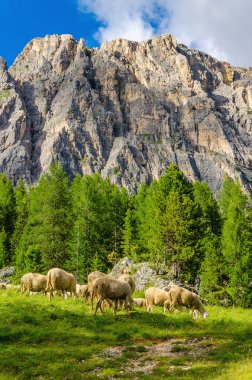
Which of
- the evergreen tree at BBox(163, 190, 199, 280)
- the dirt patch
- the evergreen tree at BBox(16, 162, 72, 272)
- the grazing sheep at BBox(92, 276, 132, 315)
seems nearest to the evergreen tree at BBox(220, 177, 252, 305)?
the evergreen tree at BBox(163, 190, 199, 280)

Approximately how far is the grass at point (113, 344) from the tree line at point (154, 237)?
19.8 m

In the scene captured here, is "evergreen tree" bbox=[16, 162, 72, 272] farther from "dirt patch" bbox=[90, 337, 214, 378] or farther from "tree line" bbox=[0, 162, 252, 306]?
"dirt patch" bbox=[90, 337, 214, 378]

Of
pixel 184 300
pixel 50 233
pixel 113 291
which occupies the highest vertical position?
pixel 50 233

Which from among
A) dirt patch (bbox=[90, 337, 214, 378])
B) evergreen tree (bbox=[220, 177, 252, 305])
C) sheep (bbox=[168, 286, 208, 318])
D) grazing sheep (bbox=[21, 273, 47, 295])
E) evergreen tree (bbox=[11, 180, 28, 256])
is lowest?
dirt patch (bbox=[90, 337, 214, 378])

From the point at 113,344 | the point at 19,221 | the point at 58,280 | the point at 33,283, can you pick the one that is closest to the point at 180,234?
the point at 33,283

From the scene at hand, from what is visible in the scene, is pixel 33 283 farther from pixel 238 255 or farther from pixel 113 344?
pixel 238 255

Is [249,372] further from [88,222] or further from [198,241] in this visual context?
[88,222]

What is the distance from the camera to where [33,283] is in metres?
27.6

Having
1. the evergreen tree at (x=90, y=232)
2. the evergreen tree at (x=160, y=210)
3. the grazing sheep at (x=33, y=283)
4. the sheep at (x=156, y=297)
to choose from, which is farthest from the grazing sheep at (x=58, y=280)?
the evergreen tree at (x=90, y=232)

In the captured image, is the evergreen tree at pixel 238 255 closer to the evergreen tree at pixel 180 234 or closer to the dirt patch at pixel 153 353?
the evergreen tree at pixel 180 234

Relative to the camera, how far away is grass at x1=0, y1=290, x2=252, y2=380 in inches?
538

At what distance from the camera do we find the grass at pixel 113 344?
44.9ft

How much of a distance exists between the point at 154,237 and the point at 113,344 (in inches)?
1072

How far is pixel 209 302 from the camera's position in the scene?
41375 millimetres
